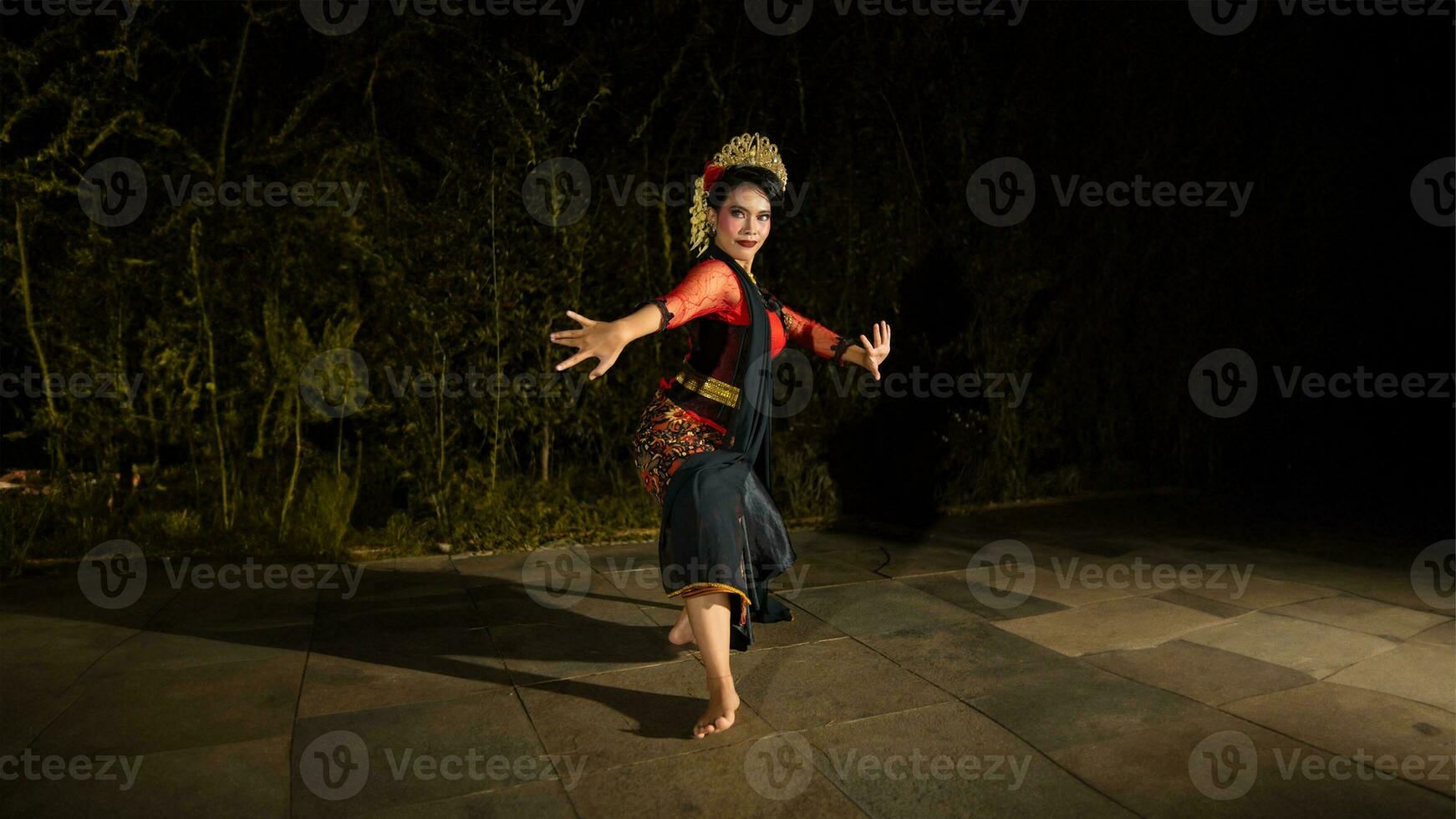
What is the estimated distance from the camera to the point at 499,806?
248cm

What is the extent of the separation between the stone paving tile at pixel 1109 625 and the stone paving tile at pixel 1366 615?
444 mm

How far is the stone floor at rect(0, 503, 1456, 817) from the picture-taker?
101 inches

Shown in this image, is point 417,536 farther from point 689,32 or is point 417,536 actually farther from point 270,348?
point 689,32


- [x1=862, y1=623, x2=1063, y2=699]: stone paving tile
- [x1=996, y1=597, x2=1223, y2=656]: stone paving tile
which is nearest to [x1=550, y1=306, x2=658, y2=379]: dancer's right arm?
[x1=862, y1=623, x2=1063, y2=699]: stone paving tile

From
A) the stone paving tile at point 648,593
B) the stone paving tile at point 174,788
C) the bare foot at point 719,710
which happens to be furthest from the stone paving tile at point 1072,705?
the stone paving tile at point 174,788

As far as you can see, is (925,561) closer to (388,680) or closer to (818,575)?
(818,575)

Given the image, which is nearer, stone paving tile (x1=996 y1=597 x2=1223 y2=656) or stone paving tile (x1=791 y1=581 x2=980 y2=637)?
stone paving tile (x1=996 y1=597 x2=1223 y2=656)

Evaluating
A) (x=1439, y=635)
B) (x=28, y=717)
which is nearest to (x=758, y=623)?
(x=28, y=717)

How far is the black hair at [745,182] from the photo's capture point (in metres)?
3.24

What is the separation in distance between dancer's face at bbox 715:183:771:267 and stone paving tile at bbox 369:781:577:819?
1.78 metres

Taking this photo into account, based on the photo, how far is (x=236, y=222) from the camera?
17.1 feet

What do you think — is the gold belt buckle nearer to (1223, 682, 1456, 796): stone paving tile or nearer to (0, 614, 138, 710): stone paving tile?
(1223, 682, 1456, 796): stone paving tile

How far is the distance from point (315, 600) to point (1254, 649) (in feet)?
12.9

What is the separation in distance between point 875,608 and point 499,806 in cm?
219
